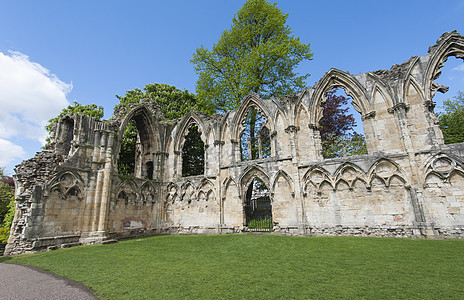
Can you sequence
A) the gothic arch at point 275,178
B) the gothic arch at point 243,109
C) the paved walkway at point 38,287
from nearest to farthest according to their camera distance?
the paved walkway at point 38,287 < the gothic arch at point 275,178 < the gothic arch at point 243,109

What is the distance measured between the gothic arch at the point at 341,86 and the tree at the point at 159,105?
28.3 ft

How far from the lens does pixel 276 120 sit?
42.3 feet

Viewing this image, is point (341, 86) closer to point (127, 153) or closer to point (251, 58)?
point (251, 58)

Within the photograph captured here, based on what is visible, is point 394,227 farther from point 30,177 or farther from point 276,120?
point 30,177

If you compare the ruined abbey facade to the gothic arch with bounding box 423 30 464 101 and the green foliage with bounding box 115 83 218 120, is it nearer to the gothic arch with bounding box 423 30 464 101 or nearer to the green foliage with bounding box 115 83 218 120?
the gothic arch with bounding box 423 30 464 101

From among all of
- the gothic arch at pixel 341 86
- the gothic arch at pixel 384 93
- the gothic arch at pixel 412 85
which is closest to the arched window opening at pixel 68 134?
the gothic arch at pixel 341 86

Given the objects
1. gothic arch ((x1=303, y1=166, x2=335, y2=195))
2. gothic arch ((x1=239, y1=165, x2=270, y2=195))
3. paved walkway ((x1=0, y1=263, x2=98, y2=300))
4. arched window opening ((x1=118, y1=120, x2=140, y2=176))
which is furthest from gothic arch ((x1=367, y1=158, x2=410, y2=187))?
arched window opening ((x1=118, y1=120, x2=140, y2=176))

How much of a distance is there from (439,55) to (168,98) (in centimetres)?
1877

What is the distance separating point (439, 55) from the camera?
10.4 meters

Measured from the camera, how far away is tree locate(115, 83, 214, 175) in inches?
762

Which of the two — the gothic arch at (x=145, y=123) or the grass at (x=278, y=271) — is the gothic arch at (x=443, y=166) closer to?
the grass at (x=278, y=271)

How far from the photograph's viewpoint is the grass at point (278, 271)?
3.72 meters

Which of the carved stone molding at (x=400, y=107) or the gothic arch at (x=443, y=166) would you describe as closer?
the gothic arch at (x=443, y=166)

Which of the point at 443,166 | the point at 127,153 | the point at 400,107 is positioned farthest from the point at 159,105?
the point at 443,166
